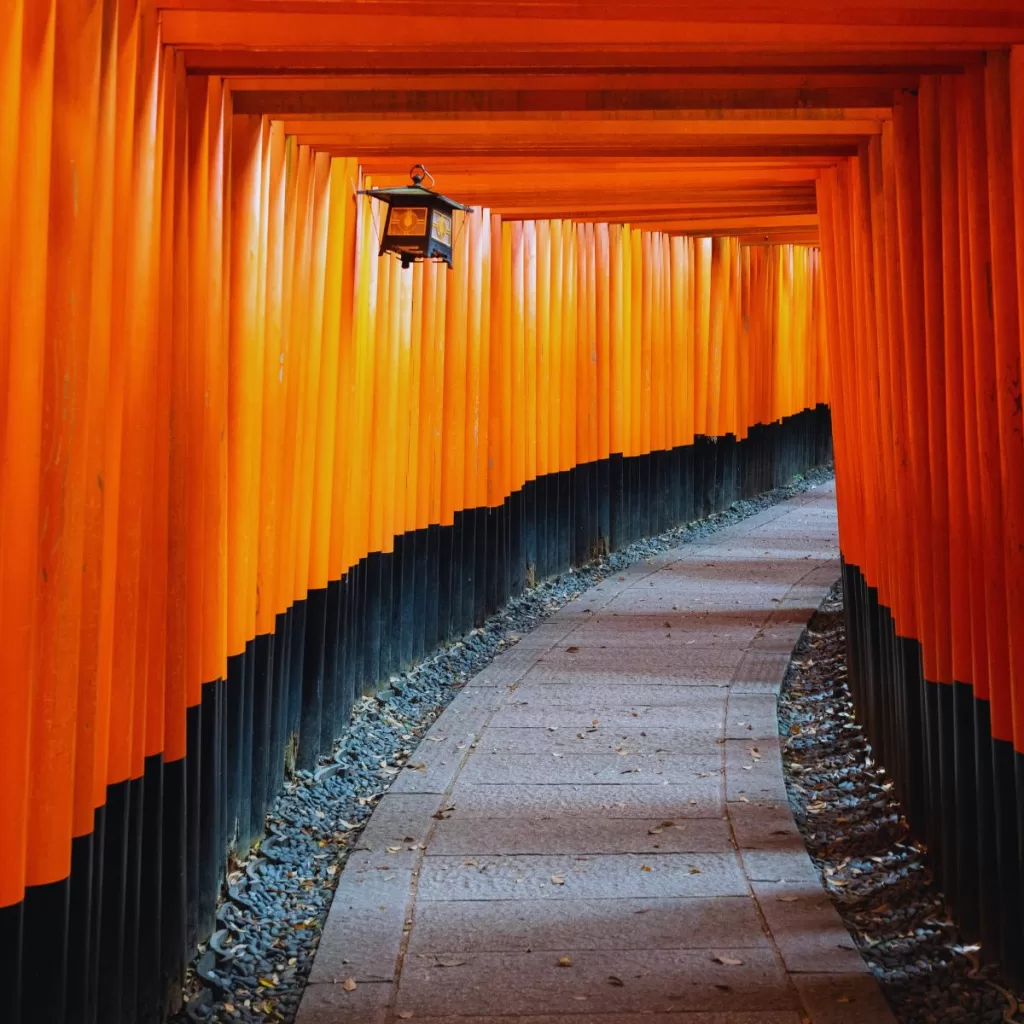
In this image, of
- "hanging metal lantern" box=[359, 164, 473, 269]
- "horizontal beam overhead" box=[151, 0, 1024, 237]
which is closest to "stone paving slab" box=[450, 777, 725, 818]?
"hanging metal lantern" box=[359, 164, 473, 269]

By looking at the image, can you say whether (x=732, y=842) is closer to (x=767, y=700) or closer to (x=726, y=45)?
(x=767, y=700)

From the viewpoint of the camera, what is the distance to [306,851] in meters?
5.65

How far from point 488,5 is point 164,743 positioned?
2.34 m

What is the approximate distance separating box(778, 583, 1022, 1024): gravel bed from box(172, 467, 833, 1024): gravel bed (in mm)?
1868

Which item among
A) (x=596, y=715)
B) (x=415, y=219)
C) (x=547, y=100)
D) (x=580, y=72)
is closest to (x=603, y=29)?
(x=580, y=72)

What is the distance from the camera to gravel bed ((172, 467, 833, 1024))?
4367 mm

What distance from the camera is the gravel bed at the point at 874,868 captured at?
4.25m

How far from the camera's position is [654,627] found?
9875 millimetres

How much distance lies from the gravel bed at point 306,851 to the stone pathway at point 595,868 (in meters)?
0.13

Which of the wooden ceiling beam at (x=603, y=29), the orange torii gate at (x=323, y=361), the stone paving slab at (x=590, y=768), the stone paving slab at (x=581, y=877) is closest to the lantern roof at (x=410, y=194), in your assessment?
the orange torii gate at (x=323, y=361)

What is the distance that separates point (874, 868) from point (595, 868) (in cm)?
109

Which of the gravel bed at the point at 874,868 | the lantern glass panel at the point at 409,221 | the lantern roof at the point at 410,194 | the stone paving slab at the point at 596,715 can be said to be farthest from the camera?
the stone paving slab at the point at 596,715

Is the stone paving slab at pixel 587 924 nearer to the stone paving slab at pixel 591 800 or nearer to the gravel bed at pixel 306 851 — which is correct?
the gravel bed at pixel 306 851

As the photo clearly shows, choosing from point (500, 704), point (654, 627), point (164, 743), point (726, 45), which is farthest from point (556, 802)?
point (654, 627)
